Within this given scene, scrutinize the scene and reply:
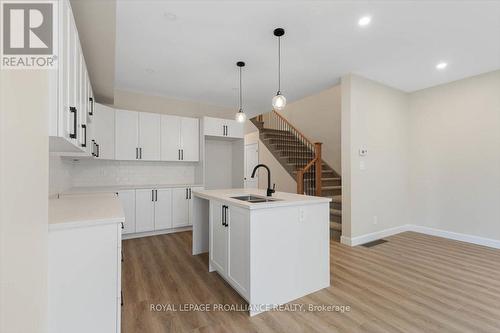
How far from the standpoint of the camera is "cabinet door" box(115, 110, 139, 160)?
409 centimetres

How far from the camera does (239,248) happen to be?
2.15 m

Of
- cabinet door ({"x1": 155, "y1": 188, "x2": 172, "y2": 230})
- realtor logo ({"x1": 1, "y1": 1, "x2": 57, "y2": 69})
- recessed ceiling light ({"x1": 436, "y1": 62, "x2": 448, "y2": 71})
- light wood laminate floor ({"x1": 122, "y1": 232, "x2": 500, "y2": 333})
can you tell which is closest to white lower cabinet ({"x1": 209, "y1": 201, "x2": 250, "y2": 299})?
light wood laminate floor ({"x1": 122, "y1": 232, "x2": 500, "y2": 333})

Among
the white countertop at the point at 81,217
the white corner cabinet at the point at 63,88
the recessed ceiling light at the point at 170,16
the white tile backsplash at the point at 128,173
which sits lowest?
the white countertop at the point at 81,217

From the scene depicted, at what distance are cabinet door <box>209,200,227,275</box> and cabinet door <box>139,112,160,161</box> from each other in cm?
230

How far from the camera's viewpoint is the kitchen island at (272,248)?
6.52 ft

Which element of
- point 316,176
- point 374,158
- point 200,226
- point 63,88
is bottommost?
point 200,226

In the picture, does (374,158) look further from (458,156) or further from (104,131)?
(104,131)

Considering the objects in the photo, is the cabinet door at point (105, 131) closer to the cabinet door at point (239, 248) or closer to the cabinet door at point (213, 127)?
the cabinet door at point (213, 127)

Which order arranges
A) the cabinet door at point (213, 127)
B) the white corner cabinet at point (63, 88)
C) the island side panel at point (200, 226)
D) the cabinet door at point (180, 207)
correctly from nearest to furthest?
the white corner cabinet at point (63, 88)
the island side panel at point (200, 226)
the cabinet door at point (180, 207)
the cabinet door at point (213, 127)

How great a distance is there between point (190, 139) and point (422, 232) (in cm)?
491

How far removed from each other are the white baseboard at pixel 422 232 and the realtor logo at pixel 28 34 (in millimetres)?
4059

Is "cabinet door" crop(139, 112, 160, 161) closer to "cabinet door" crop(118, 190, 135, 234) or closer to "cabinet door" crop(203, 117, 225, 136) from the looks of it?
"cabinet door" crop(118, 190, 135, 234)

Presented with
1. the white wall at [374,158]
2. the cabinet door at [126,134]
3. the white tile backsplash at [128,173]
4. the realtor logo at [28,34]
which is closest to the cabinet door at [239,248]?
the realtor logo at [28,34]

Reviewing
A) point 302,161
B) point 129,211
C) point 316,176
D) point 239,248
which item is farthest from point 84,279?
point 302,161
